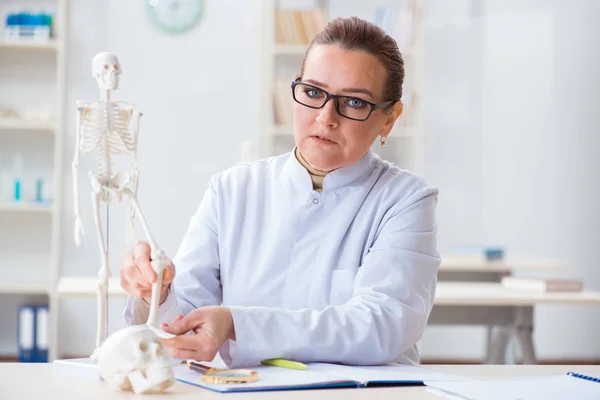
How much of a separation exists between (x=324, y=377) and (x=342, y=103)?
540 mm

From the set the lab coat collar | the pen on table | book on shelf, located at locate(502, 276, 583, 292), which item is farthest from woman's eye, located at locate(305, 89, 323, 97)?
book on shelf, located at locate(502, 276, 583, 292)

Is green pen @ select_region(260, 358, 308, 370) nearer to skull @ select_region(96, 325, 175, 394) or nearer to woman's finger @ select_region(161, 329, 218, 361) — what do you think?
woman's finger @ select_region(161, 329, 218, 361)

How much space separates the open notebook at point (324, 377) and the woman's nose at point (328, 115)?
432 millimetres

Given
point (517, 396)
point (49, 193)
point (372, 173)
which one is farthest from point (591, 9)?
point (517, 396)

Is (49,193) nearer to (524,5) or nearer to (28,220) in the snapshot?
(28,220)

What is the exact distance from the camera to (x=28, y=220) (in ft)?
16.6

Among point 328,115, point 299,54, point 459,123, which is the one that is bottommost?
point 328,115

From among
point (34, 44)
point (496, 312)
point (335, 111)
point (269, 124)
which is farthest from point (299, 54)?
point (335, 111)

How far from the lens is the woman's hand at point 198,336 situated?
1.23 meters

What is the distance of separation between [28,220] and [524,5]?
3.41m

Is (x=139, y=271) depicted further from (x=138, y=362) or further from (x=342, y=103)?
(x=342, y=103)

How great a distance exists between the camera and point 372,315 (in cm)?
141

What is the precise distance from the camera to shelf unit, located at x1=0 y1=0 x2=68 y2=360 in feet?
15.5

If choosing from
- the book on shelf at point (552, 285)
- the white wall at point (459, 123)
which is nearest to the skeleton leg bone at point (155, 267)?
the book on shelf at point (552, 285)
